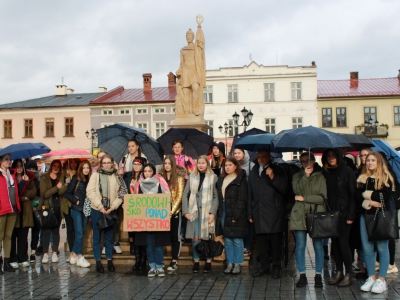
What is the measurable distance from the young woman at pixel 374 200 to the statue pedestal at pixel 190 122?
7.73 meters

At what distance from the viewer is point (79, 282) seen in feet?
24.7

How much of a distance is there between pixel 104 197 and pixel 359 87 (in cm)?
4684

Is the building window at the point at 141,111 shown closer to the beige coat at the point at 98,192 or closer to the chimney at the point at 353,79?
the chimney at the point at 353,79

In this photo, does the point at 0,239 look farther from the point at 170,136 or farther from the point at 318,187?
the point at 318,187

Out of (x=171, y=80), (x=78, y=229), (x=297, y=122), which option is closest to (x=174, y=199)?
(x=78, y=229)

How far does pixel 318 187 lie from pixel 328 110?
43628 millimetres

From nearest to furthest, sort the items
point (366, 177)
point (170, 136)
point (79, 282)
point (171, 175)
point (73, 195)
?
point (366, 177) < point (79, 282) < point (171, 175) < point (73, 195) < point (170, 136)

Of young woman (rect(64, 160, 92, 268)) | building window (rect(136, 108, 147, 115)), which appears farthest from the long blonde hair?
building window (rect(136, 108, 147, 115))

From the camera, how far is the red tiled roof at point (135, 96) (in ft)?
168

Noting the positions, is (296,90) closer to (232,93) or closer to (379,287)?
(232,93)

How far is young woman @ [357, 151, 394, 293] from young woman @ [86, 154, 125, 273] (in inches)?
150

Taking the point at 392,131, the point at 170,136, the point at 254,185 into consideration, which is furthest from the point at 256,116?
the point at 254,185

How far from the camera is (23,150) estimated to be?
9188mm

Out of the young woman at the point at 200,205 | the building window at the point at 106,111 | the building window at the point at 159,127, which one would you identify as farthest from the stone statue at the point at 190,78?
the building window at the point at 106,111
